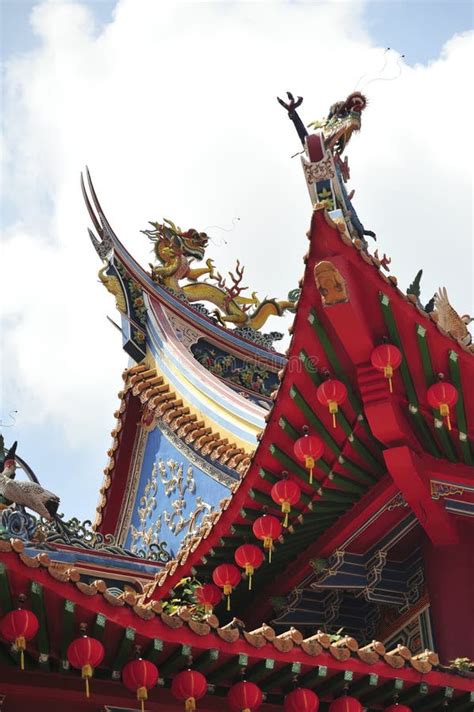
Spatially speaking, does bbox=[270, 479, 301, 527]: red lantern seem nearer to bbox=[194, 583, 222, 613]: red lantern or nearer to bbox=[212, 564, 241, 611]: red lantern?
bbox=[212, 564, 241, 611]: red lantern

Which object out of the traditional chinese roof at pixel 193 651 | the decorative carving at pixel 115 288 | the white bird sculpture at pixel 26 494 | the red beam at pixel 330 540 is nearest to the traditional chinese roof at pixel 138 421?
the decorative carving at pixel 115 288

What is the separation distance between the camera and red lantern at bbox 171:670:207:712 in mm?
7590

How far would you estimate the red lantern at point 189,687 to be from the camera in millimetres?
7590

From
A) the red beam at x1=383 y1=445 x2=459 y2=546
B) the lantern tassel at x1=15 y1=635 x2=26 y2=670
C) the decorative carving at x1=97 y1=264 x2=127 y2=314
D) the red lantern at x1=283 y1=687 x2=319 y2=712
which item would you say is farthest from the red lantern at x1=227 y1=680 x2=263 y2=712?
the decorative carving at x1=97 y1=264 x2=127 y2=314

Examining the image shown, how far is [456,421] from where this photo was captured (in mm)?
9070

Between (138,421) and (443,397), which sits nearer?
(443,397)

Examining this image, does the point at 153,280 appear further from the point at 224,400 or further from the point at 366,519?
the point at 366,519

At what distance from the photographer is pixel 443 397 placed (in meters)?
8.81

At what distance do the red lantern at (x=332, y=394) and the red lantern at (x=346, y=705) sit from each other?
202cm

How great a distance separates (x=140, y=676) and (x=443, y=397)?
290cm

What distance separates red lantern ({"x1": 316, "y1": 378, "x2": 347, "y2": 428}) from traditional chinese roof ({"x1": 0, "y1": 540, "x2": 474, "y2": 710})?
1755 mm

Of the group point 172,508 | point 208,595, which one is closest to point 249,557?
point 208,595

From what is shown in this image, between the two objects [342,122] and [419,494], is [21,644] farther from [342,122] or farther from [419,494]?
[342,122]

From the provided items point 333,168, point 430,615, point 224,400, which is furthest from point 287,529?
point 224,400
